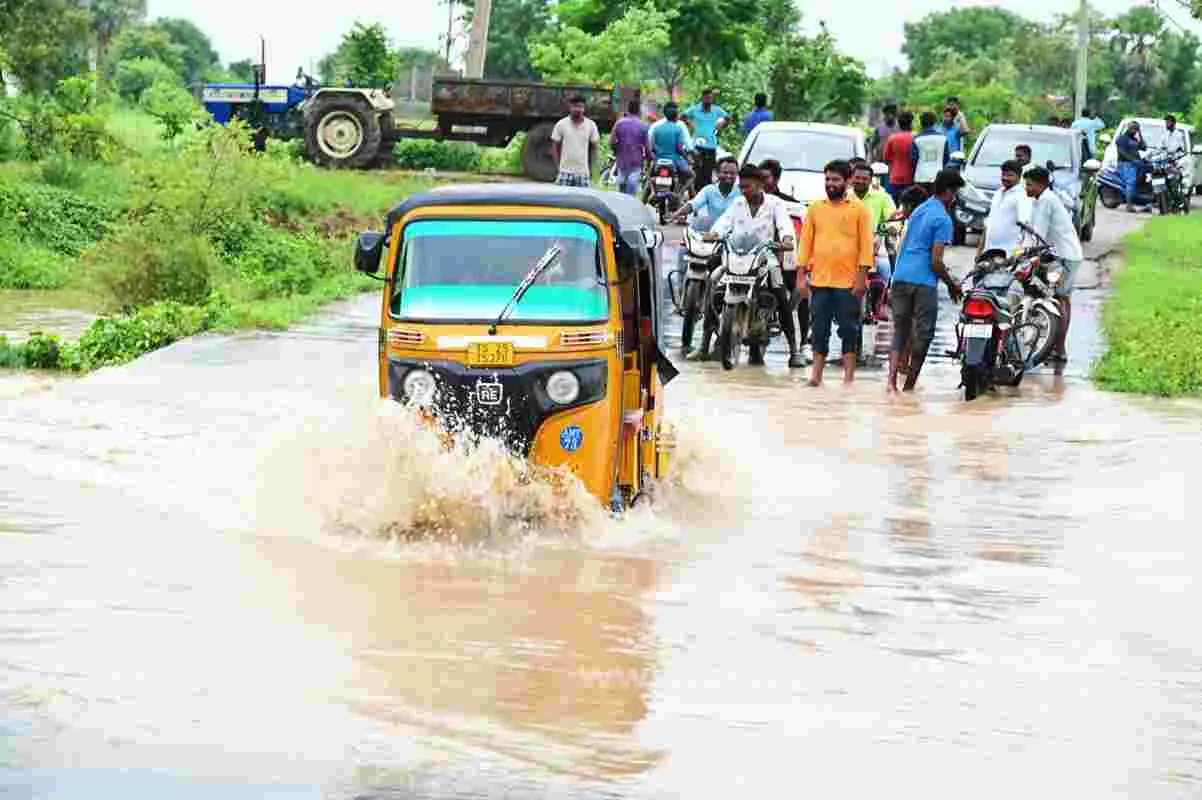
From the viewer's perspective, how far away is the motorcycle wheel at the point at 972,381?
16984 mm

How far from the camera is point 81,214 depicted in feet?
99.0

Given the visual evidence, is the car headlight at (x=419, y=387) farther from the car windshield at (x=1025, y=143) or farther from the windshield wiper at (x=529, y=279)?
the car windshield at (x=1025, y=143)

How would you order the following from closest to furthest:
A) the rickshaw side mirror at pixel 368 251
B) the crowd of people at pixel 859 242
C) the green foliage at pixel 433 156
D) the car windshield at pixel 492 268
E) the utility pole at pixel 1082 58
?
1. the car windshield at pixel 492 268
2. the rickshaw side mirror at pixel 368 251
3. the crowd of people at pixel 859 242
4. the green foliage at pixel 433 156
5. the utility pole at pixel 1082 58

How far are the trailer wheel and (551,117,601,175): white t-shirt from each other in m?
10.0

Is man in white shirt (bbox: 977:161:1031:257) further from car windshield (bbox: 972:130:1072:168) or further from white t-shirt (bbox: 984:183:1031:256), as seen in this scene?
car windshield (bbox: 972:130:1072:168)

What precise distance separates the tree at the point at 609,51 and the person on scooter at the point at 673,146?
42.4 feet

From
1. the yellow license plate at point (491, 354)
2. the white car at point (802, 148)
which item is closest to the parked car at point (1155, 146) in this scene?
the white car at point (802, 148)

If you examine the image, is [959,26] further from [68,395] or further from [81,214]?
[68,395]

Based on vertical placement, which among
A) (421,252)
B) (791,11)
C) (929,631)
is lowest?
(929,631)

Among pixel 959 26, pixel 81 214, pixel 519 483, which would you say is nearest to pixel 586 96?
pixel 81 214

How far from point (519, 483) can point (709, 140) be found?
1916cm

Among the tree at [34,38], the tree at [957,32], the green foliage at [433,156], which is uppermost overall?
the tree at [957,32]

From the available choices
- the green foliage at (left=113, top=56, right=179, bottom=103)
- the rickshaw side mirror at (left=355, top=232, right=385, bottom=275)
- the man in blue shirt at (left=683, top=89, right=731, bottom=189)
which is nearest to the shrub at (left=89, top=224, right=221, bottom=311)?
the man in blue shirt at (left=683, top=89, right=731, bottom=189)

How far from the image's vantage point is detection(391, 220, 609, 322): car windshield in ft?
36.7
